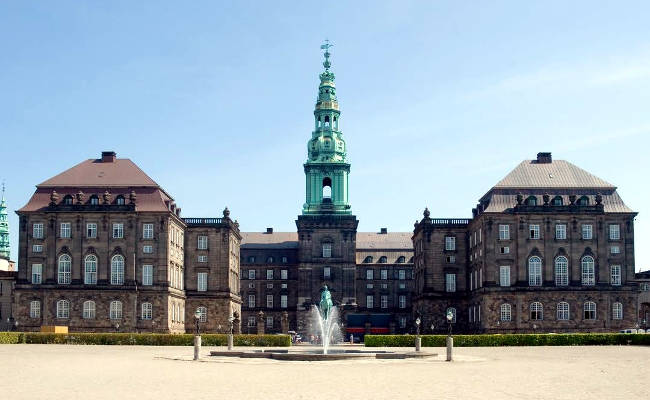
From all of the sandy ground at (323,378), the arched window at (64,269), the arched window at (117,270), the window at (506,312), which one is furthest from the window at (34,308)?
the window at (506,312)

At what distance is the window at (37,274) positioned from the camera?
97625 millimetres

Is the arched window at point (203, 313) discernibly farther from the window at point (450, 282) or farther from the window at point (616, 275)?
the window at point (616, 275)

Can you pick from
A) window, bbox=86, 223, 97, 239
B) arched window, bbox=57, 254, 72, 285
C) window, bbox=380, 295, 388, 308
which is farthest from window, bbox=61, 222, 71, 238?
window, bbox=380, 295, 388, 308

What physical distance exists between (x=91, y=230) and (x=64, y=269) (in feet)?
16.0

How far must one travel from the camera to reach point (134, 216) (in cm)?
9838

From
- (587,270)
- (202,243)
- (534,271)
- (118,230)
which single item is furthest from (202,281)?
(587,270)

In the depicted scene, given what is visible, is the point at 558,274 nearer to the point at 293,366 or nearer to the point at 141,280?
the point at 141,280

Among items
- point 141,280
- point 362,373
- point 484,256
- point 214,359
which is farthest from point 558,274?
point 362,373

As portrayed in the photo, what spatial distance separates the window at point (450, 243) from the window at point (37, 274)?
1844 inches

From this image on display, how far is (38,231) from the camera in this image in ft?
323

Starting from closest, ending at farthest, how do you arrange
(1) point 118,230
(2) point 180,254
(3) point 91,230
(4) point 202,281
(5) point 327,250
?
(3) point 91,230 → (1) point 118,230 → (2) point 180,254 → (4) point 202,281 → (5) point 327,250

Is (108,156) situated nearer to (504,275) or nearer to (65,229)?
(65,229)

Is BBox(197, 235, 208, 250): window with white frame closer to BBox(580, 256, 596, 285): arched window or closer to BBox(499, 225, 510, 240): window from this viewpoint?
BBox(499, 225, 510, 240): window

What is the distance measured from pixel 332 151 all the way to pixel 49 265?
2081 inches
